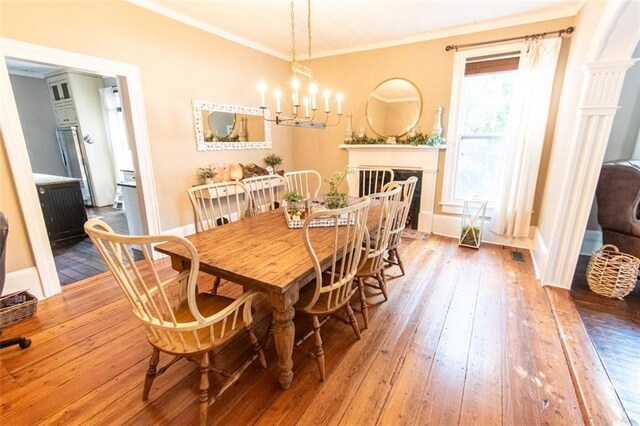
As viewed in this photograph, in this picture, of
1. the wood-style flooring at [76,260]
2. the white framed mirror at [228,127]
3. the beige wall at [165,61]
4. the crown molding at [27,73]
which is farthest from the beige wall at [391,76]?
the crown molding at [27,73]

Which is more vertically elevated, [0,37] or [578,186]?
[0,37]

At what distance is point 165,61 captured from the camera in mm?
3082

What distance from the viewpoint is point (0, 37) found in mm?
2051

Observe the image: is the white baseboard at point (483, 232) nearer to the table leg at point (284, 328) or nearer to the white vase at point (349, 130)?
the white vase at point (349, 130)

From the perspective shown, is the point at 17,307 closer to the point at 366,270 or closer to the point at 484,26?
the point at 366,270

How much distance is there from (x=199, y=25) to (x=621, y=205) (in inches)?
186

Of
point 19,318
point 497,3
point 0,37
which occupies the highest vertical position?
point 497,3

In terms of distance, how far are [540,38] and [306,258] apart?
3.56m

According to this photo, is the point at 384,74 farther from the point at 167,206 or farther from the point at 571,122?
the point at 167,206

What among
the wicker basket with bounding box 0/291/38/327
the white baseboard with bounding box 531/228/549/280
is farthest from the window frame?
the wicker basket with bounding box 0/291/38/327

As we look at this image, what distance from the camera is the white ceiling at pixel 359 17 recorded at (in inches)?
111

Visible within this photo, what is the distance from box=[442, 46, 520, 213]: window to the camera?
339 centimetres

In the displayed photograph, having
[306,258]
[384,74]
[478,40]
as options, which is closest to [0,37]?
[306,258]

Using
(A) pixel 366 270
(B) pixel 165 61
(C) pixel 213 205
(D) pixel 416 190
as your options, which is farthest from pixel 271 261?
(D) pixel 416 190
